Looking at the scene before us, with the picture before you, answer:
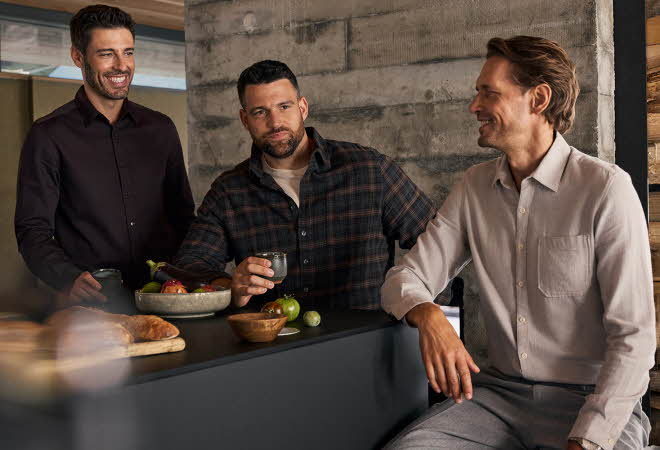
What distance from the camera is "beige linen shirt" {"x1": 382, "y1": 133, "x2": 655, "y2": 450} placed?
164 centimetres

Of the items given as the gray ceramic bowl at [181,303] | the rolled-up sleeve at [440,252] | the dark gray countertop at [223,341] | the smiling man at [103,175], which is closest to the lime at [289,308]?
the dark gray countertop at [223,341]

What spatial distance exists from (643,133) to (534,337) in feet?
3.84

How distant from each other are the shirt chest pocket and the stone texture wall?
0.90 m

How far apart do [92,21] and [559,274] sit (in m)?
1.76

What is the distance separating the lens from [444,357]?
172 centimetres

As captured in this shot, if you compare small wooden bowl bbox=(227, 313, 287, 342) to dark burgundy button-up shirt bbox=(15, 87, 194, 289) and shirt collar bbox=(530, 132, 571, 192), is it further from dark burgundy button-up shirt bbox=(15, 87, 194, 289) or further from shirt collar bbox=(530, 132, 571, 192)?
dark burgundy button-up shirt bbox=(15, 87, 194, 289)

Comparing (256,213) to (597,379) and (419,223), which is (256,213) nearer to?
(419,223)

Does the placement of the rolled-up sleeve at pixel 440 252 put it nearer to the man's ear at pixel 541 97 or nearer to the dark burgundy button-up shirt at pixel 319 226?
the man's ear at pixel 541 97

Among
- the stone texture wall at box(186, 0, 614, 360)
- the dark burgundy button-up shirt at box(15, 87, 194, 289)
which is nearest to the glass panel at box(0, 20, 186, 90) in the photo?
the stone texture wall at box(186, 0, 614, 360)

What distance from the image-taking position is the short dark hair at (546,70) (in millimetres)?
1854

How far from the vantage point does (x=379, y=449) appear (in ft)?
5.82

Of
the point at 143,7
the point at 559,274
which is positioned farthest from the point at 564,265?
the point at 143,7

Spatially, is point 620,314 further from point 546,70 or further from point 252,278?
point 252,278

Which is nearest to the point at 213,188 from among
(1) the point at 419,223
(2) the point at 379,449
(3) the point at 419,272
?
(1) the point at 419,223
